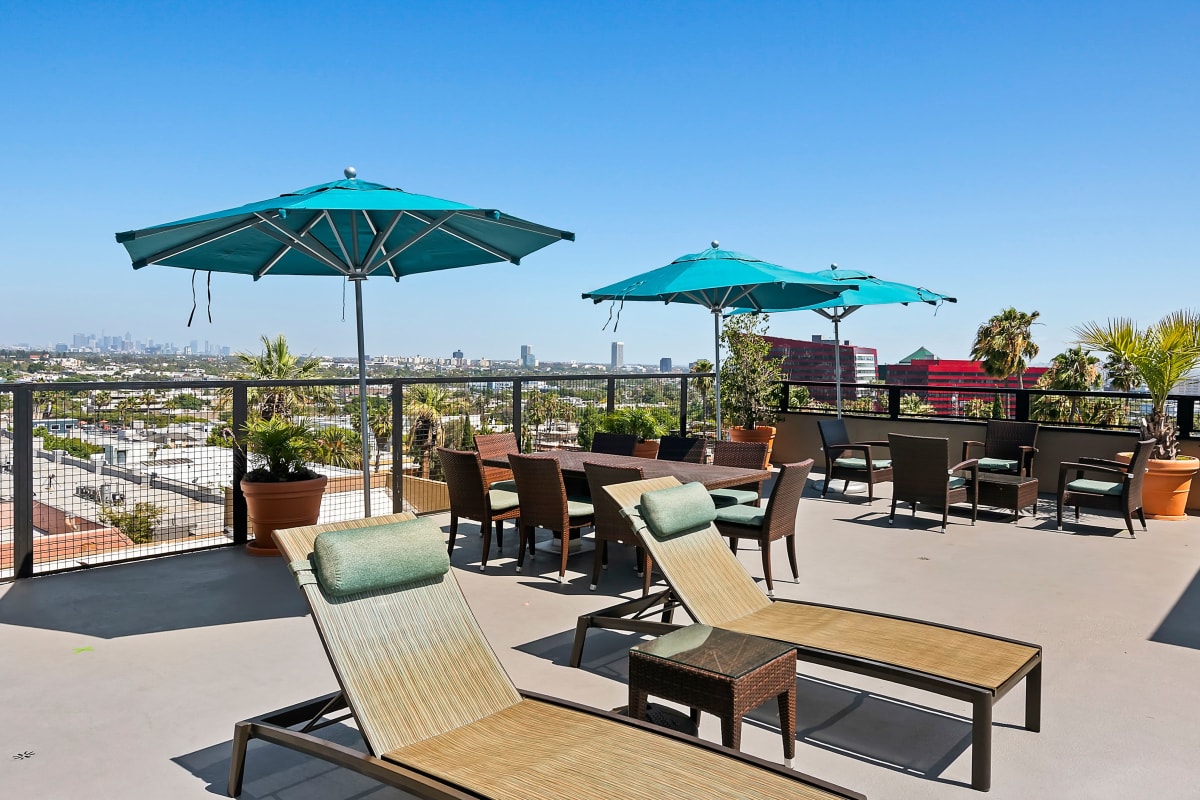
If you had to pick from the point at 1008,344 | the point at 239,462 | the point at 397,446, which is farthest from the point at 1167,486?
the point at 1008,344

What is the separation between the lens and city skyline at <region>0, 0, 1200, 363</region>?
11.9m

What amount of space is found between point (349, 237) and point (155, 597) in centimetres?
282

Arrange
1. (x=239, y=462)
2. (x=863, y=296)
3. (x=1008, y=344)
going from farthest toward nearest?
(x=1008, y=344) < (x=863, y=296) < (x=239, y=462)

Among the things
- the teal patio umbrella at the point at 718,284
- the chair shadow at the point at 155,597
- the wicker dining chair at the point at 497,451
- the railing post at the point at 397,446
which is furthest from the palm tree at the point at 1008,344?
the chair shadow at the point at 155,597

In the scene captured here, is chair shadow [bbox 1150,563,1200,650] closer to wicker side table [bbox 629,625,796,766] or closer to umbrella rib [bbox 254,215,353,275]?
wicker side table [bbox 629,625,796,766]

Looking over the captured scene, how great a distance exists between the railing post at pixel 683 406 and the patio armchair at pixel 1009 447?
376cm

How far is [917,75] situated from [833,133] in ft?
7.90

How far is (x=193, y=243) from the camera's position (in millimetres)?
5078

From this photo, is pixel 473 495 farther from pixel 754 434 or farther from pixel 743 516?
pixel 754 434

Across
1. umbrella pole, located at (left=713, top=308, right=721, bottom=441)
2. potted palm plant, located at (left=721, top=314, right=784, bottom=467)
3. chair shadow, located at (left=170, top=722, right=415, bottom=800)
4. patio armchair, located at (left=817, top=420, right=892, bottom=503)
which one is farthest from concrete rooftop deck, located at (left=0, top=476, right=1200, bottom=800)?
potted palm plant, located at (left=721, top=314, right=784, bottom=467)

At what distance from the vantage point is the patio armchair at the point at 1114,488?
23.8 ft

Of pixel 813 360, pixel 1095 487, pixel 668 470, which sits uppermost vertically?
pixel 813 360

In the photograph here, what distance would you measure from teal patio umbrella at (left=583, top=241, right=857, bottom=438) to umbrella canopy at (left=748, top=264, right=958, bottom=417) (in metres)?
0.09

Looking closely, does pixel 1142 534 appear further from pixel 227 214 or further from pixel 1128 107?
pixel 1128 107
